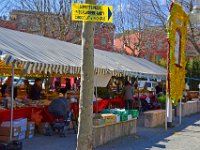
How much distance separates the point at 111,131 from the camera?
11.5m

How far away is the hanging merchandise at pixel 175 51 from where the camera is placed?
15352 mm

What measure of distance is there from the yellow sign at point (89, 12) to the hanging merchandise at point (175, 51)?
10377mm

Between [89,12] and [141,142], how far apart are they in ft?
23.9

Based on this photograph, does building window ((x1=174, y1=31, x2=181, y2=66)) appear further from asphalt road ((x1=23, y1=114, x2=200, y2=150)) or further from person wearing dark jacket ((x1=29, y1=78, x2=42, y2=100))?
person wearing dark jacket ((x1=29, y1=78, x2=42, y2=100))

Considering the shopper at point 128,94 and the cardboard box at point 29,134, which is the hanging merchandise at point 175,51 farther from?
the cardboard box at point 29,134

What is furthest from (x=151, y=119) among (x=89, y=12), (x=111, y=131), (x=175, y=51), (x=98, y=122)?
(x=89, y=12)

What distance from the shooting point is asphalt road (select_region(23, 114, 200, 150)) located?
34.4ft

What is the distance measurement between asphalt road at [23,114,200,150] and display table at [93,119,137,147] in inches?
6.2

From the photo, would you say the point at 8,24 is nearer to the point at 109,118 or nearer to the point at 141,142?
the point at 109,118

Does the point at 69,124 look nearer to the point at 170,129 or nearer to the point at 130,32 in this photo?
the point at 170,129

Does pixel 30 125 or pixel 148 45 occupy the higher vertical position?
pixel 148 45

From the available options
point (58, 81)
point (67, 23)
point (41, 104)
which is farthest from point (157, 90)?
point (41, 104)

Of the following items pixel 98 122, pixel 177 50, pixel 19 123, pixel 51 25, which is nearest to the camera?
pixel 98 122

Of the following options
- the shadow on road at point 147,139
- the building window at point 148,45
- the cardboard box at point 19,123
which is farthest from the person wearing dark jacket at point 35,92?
the building window at point 148,45
